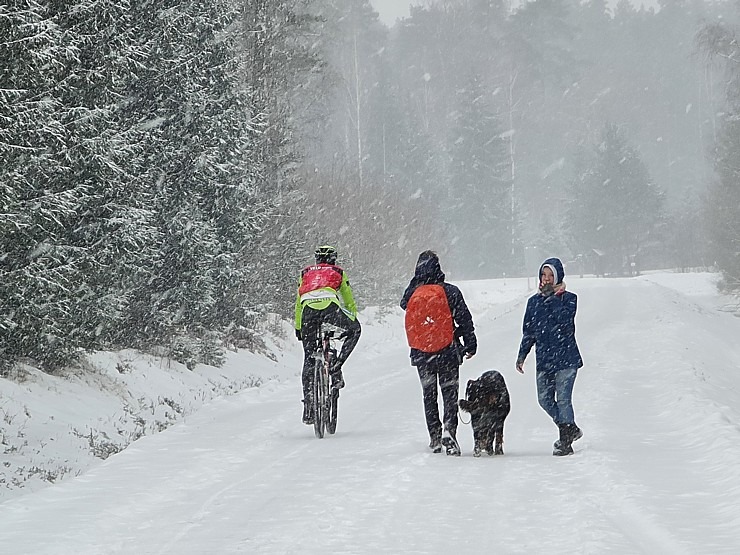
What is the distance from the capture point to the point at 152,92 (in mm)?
14570

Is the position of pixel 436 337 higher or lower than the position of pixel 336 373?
higher

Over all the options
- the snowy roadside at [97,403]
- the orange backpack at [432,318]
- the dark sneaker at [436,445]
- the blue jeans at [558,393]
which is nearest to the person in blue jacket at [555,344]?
the blue jeans at [558,393]

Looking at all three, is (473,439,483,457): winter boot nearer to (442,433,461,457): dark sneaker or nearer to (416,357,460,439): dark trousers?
(442,433,461,457): dark sneaker

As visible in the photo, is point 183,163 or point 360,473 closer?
point 360,473

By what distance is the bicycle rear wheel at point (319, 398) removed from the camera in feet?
32.2

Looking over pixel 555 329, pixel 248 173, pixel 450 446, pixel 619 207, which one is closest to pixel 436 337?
pixel 450 446

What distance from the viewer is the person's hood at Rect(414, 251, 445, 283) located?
895cm

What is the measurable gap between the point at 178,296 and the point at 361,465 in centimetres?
739

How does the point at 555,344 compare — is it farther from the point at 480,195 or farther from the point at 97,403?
the point at 480,195

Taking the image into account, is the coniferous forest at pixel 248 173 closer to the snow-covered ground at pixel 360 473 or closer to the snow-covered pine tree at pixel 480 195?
the snow-covered pine tree at pixel 480 195

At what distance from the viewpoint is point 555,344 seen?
8.79 meters

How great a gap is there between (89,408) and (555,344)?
6063mm

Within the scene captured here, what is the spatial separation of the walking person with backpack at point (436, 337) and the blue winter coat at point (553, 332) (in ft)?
2.12

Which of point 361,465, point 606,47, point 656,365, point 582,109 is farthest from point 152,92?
point 606,47
